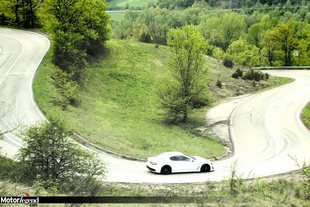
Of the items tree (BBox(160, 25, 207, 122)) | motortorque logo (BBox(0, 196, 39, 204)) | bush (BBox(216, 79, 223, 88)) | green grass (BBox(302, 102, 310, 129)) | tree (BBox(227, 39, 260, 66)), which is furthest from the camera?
tree (BBox(227, 39, 260, 66))

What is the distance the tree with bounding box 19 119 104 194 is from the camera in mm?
21422

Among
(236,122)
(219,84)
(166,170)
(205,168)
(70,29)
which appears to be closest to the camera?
(166,170)

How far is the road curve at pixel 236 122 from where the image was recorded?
2977 centimetres

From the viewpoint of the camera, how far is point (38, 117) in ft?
119

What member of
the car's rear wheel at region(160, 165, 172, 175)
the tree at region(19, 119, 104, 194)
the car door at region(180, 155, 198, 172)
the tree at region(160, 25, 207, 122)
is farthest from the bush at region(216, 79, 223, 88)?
the tree at region(19, 119, 104, 194)

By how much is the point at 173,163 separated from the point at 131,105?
69.9ft

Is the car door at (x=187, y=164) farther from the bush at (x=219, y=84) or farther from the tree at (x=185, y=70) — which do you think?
the bush at (x=219, y=84)

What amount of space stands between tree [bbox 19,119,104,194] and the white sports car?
637cm

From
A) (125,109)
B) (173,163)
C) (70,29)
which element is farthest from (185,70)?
(173,163)

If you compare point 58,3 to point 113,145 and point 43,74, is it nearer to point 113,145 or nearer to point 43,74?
point 43,74

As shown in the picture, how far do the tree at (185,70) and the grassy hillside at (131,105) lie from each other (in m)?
1.58

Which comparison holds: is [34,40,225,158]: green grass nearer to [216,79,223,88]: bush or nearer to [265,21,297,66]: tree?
[216,79,223,88]: bush

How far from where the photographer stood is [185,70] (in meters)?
47.9

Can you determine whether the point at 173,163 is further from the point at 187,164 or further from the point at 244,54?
the point at 244,54
